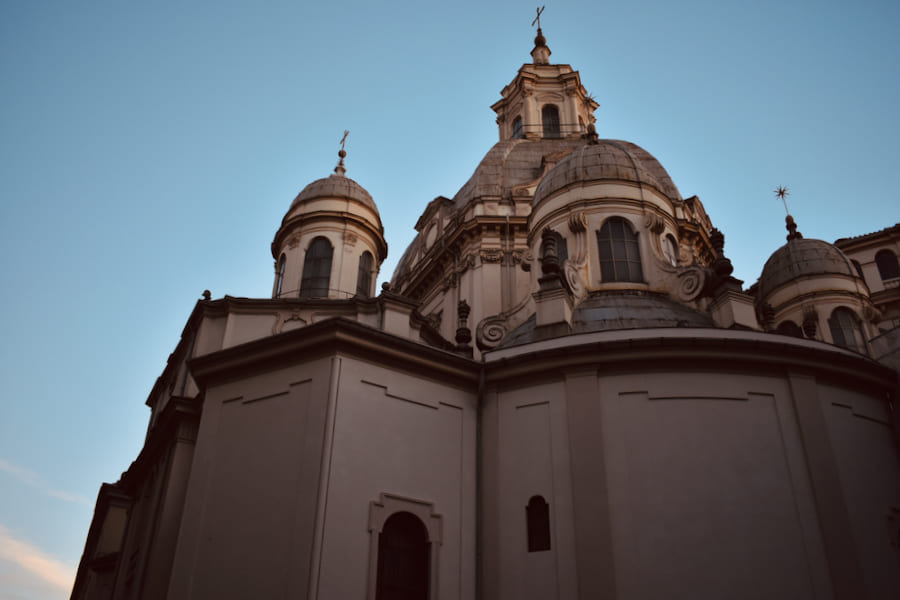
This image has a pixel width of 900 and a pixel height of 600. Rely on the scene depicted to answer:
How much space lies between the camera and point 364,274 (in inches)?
913

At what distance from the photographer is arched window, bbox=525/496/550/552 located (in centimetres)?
1359

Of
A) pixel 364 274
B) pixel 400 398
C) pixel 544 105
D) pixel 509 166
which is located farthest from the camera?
pixel 544 105

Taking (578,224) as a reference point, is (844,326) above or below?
below

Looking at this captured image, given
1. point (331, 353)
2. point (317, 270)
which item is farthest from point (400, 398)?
point (317, 270)

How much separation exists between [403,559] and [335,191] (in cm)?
1328

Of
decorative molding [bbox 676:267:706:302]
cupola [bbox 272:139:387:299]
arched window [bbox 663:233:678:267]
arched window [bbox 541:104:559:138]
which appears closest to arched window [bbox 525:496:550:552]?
decorative molding [bbox 676:267:706:302]

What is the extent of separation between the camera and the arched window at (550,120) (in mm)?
35469

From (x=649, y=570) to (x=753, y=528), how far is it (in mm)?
1969

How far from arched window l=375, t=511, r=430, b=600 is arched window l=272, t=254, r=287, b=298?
10.9 m

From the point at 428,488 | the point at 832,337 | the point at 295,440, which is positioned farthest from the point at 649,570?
the point at 832,337

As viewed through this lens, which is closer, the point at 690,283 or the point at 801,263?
the point at 690,283

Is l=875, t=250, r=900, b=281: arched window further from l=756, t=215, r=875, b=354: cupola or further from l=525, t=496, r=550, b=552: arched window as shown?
l=525, t=496, r=550, b=552: arched window

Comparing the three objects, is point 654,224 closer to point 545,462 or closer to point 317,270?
point 545,462

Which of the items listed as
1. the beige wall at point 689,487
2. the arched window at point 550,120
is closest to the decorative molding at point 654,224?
the beige wall at point 689,487
